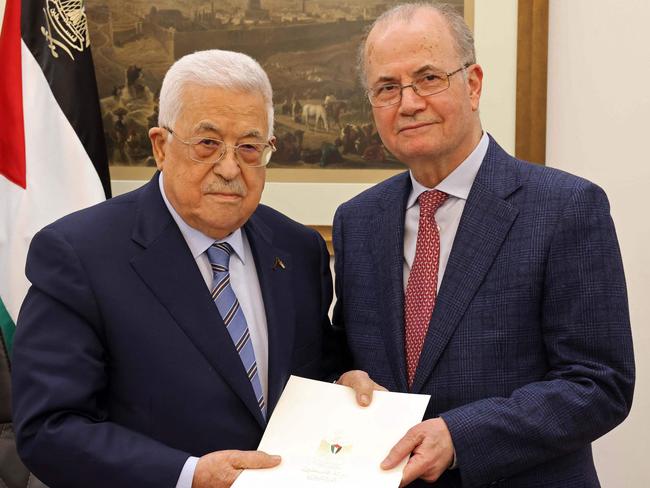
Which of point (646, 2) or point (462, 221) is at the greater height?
point (646, 2)

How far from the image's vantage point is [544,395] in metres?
1.88

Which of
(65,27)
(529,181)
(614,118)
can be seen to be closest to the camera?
(529,181)

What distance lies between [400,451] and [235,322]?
1.68ft

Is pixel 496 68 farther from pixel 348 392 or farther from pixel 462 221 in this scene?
pixel 348 392

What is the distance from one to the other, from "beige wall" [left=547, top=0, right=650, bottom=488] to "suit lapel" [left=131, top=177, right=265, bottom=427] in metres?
1.83

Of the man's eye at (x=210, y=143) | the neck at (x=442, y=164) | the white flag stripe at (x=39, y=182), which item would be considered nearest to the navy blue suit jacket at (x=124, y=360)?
the man's eye at (x=210, y=143)

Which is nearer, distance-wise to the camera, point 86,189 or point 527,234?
point 527,234

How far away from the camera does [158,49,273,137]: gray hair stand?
1.88m

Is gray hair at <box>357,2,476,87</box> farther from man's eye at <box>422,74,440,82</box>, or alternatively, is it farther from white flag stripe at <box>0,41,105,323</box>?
white flag stripe at <box>0,41,105,323</box>

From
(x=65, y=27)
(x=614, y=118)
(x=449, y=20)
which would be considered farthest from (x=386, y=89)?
(x=65, y=27)

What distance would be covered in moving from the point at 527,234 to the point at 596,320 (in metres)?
0.26

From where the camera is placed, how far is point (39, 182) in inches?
128

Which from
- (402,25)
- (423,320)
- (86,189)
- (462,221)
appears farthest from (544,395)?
(86,189)

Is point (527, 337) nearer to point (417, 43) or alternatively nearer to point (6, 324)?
point (417, 43)
